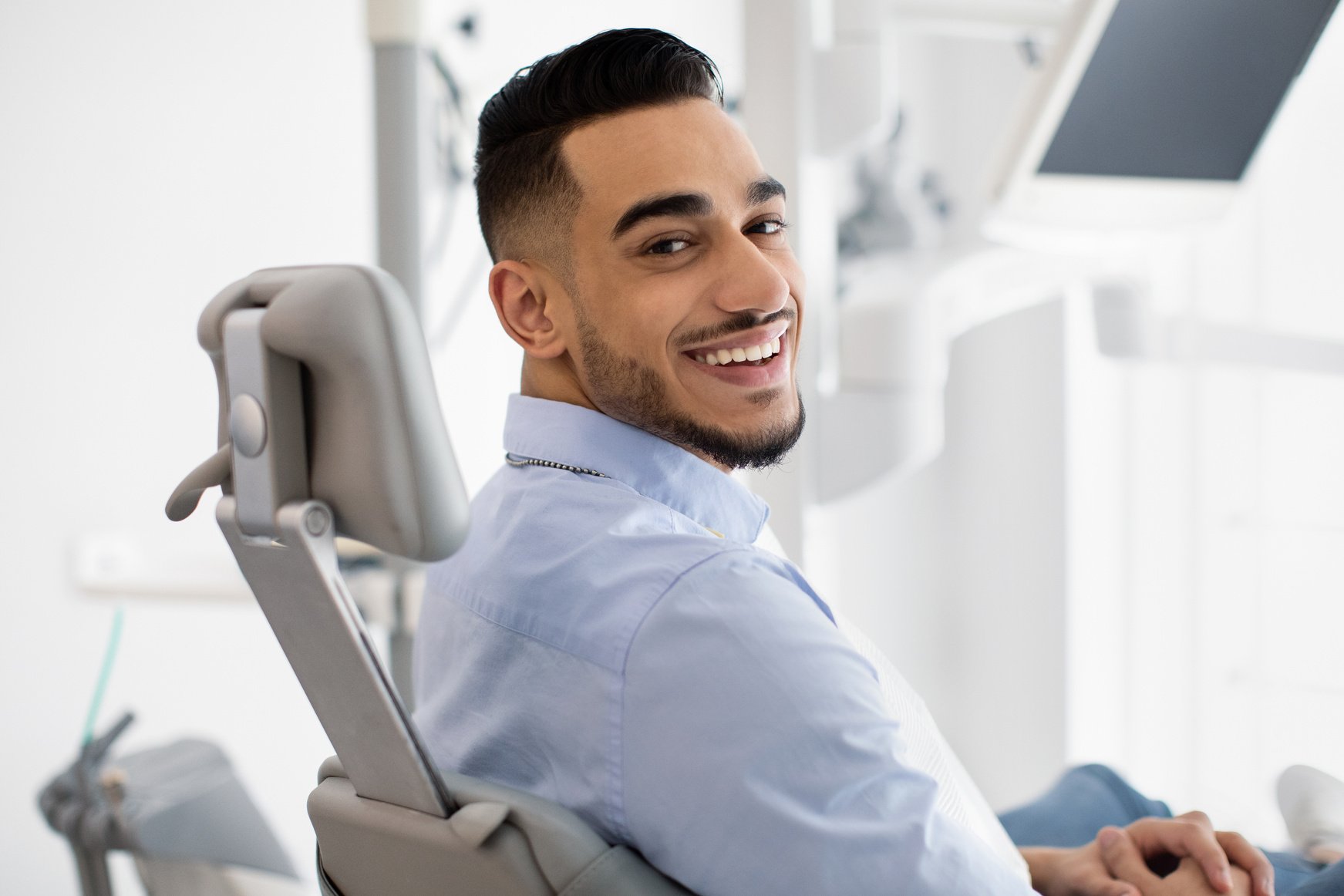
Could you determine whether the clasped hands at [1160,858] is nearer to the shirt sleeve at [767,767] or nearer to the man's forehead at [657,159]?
the shirt sleeve at [767,767]

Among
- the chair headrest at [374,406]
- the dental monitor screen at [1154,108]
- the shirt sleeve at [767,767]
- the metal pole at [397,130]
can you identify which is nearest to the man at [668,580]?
the shirt sleeve at [767,767]

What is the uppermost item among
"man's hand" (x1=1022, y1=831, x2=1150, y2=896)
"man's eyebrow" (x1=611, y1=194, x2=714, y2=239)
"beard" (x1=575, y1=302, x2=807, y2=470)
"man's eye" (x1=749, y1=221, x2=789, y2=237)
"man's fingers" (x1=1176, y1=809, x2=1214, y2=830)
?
"man's eyebrow" (x1=611, y1=194, x2=714, y2=239)

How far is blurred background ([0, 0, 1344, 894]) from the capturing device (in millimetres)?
1625

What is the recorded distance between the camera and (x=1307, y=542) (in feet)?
7.78

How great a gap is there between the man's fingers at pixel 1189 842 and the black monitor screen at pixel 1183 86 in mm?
793

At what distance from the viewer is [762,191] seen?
3.25ft

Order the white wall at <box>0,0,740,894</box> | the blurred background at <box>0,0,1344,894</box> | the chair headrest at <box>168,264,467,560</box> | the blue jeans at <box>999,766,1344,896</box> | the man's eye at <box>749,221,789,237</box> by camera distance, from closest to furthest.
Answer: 1. the chair headrest at <box>168,264,467,560</box>
2. the man's eye at <box>749,221,789,237</box>
3. the blue jeans at <box>999,766,1344,896</box>
4. the blurred background at <box>0,0,1344,894</box>
5. the white wall at <box>0,0,740,894</box>

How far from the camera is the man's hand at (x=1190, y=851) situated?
100 cm

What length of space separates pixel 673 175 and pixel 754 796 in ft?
1.67

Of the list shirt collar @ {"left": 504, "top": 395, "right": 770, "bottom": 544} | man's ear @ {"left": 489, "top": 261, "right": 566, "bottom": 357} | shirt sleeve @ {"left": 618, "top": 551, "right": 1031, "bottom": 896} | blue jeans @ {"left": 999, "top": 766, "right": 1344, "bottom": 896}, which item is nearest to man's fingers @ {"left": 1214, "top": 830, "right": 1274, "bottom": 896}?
blue jeans @ {"left": 999, "top": 766, "right": 1344, "bottom": 896}

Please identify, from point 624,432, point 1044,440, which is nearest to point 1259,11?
point 624,432

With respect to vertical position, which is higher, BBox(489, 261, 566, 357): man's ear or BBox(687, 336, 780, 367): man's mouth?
BBox(489, 261, 566, 357): man's ear

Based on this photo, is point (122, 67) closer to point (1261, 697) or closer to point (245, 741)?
point (245, 741)

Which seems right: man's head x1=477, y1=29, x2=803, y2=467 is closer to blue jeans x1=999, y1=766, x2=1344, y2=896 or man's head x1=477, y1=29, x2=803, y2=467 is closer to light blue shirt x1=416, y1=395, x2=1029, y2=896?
light blue shirt x1=416, y1=395, x2=1029, y2=896
